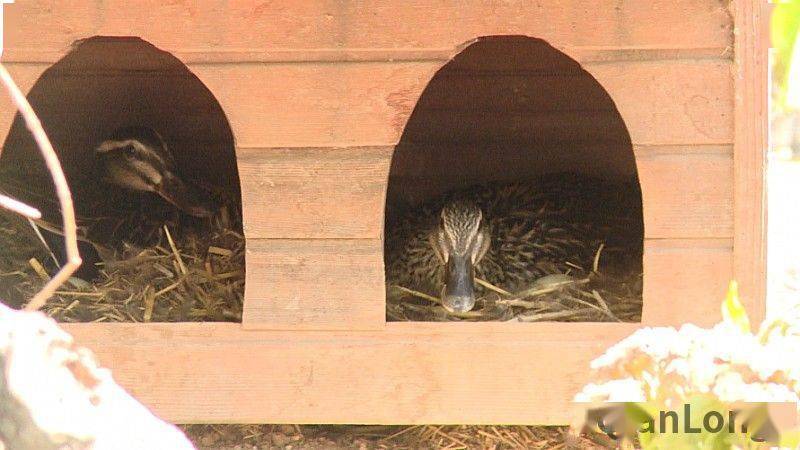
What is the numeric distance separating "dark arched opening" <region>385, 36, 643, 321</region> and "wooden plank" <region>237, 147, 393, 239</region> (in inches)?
38.0

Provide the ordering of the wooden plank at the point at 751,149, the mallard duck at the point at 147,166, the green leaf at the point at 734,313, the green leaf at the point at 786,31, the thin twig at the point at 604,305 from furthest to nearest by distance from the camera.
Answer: the green leaf at the point at 786,31, the mallard duck at the point at 147,166, the thin twig at the point at 604,305, the wooden plank at the point at 751,149, the green leaf at the point at 734,313

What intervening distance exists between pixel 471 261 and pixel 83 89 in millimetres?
1660

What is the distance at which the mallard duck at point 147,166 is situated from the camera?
3980mm

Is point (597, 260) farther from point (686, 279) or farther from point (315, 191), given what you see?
point (315, 191)

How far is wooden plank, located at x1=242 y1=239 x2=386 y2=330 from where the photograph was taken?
3.05 metres

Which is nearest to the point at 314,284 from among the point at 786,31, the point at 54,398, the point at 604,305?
the point at 604,305

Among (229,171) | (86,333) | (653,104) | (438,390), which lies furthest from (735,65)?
(229,171)

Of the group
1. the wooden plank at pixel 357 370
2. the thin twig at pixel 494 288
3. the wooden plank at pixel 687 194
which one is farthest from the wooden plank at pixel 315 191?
the wooden plank at pixel 687 194

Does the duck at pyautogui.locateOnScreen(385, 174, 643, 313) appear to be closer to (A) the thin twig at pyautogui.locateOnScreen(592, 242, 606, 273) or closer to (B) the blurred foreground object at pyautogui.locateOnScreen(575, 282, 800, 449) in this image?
(A) the thin twig at pyautogui.locateOnScreen(592, 242, 606, 273)

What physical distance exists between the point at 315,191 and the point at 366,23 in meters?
0.49

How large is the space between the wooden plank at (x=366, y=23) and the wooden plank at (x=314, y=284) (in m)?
0.56

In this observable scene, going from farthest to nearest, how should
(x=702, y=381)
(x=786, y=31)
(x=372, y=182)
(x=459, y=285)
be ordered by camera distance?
(x=786, y=31) < (x=459, y=285) < (x=372, y=182) < (x=702, y=381)

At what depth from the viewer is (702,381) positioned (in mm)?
1726

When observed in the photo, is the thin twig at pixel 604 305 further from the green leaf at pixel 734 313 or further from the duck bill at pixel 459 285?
the green leaf at pixel 734 313
